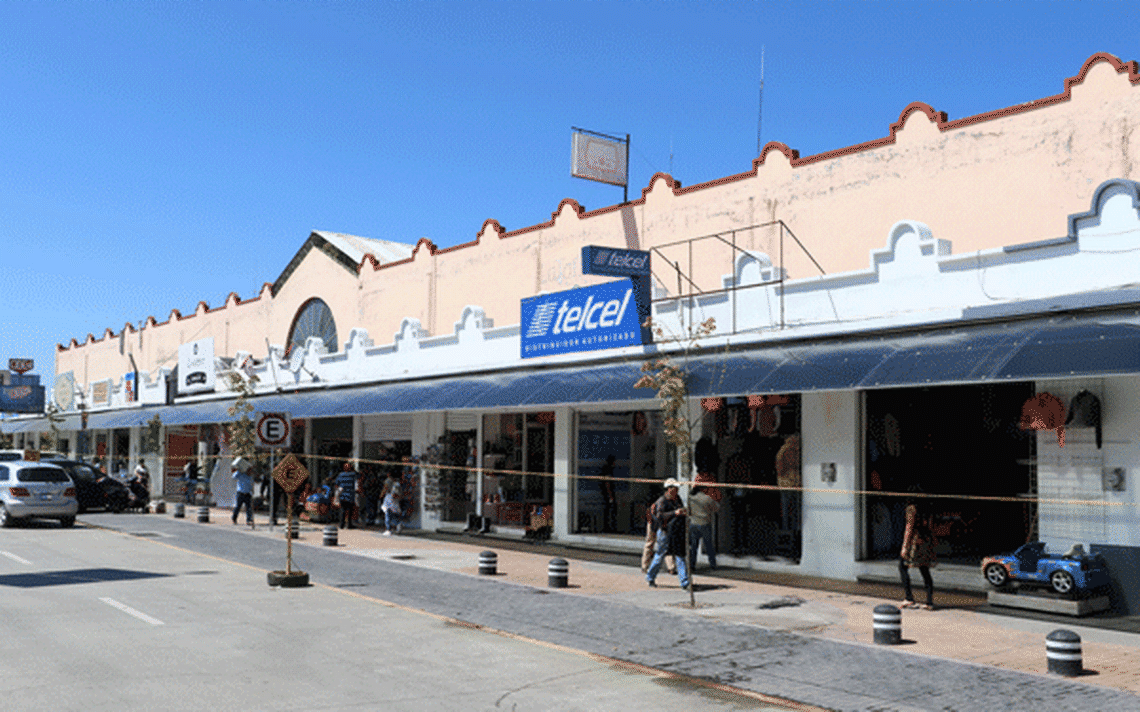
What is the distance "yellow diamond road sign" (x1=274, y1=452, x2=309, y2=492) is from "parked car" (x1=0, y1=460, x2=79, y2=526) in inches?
531

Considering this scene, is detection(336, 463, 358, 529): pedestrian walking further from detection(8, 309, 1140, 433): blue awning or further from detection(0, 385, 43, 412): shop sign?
detection(0, 385, 43, 412): shop sign

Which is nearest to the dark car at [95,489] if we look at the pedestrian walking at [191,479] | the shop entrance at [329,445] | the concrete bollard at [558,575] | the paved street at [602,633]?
the pedestrian walking at [191,479]

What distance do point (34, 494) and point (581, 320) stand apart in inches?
611

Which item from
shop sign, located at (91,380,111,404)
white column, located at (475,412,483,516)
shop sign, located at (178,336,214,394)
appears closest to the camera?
white column, located at (475,412,483,516)

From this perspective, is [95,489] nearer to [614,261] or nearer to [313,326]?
[313,326]

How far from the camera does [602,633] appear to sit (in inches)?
483

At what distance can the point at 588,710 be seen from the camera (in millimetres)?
8344

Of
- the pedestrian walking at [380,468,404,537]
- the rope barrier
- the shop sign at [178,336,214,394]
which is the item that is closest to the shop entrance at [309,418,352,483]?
the rope barrier

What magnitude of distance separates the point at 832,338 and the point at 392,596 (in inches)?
325

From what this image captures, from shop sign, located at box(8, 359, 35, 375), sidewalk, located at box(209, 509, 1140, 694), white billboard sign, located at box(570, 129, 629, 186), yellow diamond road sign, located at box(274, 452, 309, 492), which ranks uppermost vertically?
white billboard sign, located at box(570, 129, 629, 186)

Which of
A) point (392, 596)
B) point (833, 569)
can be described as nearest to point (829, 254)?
point (833, 569)

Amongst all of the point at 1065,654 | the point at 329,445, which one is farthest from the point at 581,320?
the point at 329,445

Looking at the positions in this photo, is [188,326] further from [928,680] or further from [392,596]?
[928,680]

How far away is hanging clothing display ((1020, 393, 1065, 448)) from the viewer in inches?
546
